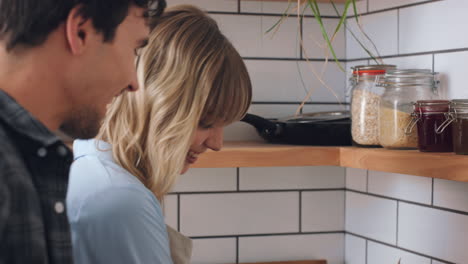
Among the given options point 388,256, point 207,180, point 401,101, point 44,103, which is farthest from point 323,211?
point 44,103

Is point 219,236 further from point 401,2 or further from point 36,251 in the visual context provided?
point 36,251

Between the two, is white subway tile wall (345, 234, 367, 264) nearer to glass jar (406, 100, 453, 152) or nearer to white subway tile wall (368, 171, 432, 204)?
white subway tile wall (368, 171, 432, 204)

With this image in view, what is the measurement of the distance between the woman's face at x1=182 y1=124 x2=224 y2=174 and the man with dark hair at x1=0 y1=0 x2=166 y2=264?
16.8 inches

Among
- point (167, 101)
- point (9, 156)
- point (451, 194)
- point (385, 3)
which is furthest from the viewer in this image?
point (385, 3)

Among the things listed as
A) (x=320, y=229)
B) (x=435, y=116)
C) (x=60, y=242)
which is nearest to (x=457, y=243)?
(x=435, y=116)

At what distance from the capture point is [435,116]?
4.21 feet

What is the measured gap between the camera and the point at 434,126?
128 cm

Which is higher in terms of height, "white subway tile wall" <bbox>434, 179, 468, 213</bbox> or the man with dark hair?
the man with dark hair

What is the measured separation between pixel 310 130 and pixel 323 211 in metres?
0.41

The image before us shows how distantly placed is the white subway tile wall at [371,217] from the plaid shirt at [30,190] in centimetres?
122

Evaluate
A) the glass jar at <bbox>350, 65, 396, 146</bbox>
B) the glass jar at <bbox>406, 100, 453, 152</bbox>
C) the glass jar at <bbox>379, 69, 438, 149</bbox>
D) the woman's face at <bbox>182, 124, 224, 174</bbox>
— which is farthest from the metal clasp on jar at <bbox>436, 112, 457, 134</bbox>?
the woman's face at <bbox>182, 124, 224, 174</bbox>

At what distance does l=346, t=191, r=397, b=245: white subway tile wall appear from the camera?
174 cm

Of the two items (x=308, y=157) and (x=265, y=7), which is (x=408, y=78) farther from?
(x=265, y=7)

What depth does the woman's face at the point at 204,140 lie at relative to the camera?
3.86 ft
